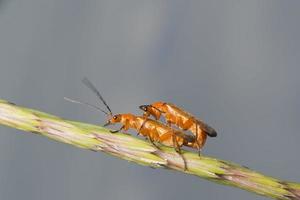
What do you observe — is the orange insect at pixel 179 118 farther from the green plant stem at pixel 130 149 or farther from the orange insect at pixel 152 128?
the green plant stem at pixel 130 149

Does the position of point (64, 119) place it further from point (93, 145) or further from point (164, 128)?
point (164, 128)

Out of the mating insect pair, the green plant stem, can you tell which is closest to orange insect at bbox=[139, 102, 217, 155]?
the mating insect pair

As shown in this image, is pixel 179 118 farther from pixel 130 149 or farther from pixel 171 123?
pixel 130 149

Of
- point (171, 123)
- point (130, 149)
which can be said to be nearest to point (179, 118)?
point (171, 123)

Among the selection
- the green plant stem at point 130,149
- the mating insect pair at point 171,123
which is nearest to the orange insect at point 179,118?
the mating insect pair at point 171,123

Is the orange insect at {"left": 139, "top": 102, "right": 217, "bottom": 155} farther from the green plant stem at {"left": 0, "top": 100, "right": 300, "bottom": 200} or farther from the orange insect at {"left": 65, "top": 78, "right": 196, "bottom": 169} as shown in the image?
the green plant stem at {"left": 0, "top": 100, "right": 300, "bottom": 200}

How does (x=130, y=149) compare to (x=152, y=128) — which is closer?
(x=130, y=149)

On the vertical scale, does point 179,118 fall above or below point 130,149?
above

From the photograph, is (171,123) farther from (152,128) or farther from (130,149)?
(130,149)
